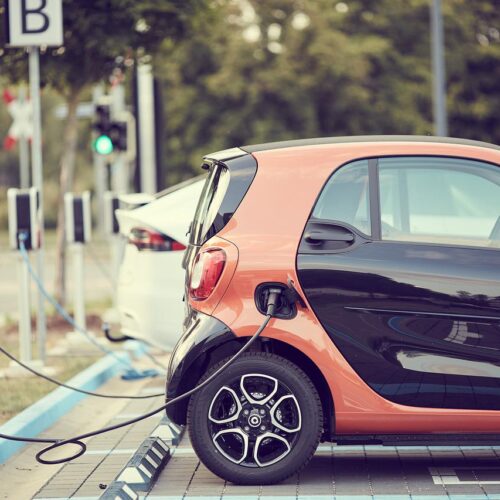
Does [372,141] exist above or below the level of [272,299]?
above

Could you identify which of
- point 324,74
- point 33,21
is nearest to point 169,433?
point 33,21

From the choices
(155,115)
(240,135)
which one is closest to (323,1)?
(240,135)

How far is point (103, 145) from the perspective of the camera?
15.7 metres

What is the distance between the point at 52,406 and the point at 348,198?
10.5ft

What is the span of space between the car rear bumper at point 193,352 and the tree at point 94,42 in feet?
25.6

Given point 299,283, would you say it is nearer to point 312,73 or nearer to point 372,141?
point 372,141

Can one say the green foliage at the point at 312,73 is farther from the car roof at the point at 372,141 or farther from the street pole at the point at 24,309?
the car roof at the point at 372,141

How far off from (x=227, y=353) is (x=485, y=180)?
153 centimetres

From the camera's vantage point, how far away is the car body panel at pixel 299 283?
20.3 feet

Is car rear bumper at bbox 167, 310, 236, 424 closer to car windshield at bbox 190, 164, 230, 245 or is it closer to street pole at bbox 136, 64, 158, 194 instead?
car windshield at bbox 190, 164, 230, 245

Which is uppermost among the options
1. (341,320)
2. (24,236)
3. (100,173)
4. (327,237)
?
(100,173)

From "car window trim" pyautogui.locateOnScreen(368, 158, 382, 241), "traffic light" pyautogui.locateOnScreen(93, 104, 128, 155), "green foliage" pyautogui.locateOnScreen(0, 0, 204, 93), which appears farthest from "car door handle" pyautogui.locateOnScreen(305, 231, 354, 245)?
"traffic light" pyautogui.locateOnScreen(93, 104, 128, 155)

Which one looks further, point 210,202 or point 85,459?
point 85,459

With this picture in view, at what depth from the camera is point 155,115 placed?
16.6 m
